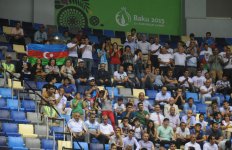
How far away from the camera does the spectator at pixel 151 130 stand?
19000mm

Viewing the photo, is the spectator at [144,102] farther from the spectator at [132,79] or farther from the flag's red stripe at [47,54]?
the flag's red stripe at [47,54]

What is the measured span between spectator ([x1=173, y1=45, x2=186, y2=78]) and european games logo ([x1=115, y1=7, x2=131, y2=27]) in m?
3.90

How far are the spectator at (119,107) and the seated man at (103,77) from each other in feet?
4.85

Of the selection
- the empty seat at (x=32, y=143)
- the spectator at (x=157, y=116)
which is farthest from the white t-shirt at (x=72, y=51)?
the empty seat at (x=32, y=143)

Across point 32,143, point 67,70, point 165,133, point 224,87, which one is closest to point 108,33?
point 224,87

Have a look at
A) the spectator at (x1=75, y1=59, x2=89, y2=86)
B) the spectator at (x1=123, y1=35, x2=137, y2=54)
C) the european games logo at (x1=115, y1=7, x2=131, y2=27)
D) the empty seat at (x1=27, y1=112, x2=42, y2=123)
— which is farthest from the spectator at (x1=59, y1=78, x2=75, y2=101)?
the european games logo at (x1=115, y1=7, x2=131, y2=27)

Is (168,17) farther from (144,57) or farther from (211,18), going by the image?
(144,57)

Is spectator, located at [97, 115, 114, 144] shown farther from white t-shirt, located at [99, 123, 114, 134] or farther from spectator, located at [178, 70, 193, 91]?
spectator, located at [178, 70, 193, 91]

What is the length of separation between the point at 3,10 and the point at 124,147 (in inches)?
365

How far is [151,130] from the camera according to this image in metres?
19.1

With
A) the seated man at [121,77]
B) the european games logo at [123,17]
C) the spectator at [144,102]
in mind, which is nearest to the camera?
the spectator at [144,102]

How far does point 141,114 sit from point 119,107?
26.6 inches

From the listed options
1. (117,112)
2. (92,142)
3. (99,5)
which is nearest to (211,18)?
(99,5)

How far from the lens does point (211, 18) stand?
28.2 m
